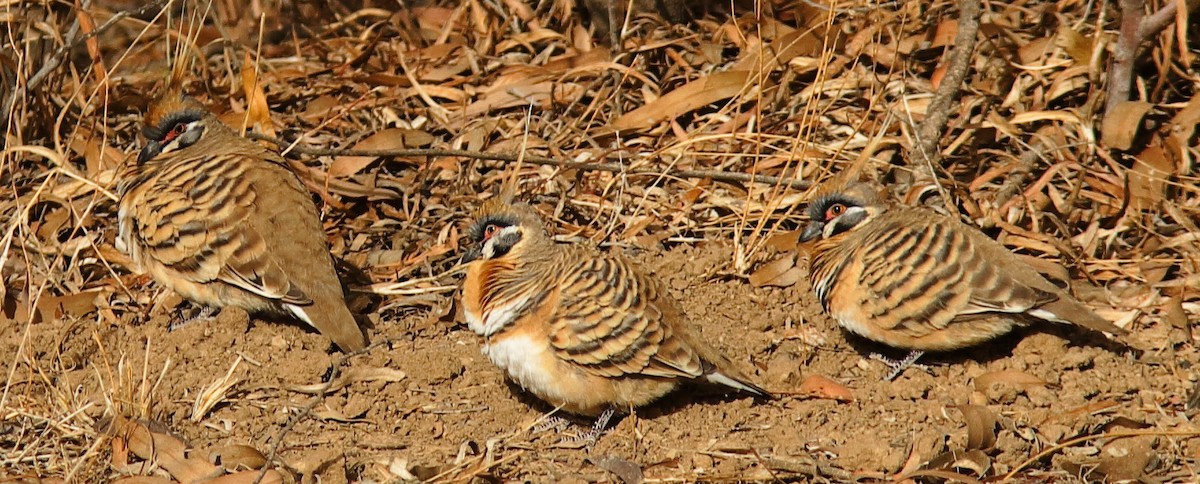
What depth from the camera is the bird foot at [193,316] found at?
5812 mm

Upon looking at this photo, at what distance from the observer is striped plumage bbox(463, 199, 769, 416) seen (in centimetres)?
481

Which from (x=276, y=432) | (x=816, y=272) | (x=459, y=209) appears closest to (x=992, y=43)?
(x=816, y=272)

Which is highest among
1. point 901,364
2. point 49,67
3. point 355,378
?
point 49,67

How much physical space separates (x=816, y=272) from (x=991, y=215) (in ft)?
3.40

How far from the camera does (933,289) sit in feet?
16.9

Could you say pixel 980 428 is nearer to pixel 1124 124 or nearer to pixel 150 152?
pixel 1124 124

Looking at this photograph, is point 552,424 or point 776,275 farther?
point 776,275

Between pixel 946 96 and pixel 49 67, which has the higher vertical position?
pixel 946 96

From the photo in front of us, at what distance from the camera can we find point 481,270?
17.0ft

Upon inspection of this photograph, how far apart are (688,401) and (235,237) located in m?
2.08

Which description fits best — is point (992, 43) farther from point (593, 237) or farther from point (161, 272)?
point (161, 272)

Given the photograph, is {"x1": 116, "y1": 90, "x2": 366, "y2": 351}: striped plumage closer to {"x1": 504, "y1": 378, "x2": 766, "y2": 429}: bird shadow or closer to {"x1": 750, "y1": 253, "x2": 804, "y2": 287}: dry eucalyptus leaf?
{"x1": 504, "y1": 378, "x2": 766, "y2": 429}: bird shadow

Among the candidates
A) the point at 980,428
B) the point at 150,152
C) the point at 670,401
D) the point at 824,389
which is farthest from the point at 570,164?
the point at 980,428

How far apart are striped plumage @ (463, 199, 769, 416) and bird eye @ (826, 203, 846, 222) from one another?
39.5 inches
